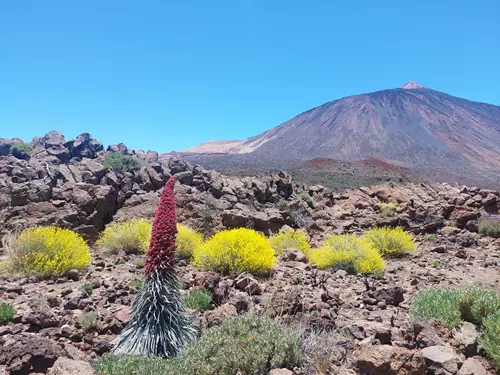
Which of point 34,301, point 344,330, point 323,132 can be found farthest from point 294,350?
point 323,132

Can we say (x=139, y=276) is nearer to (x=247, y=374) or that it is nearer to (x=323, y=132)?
(x=247, y=374)

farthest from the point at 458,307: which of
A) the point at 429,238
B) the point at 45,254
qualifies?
the point at 429,238

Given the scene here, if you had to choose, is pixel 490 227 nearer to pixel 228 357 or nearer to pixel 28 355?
pixel 228 357

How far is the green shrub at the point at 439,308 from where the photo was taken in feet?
12.7

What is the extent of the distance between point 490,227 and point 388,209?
13.3 ft

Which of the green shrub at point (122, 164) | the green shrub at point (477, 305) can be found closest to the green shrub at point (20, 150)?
the green shrub at point (122, 164)

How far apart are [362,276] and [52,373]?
530 cm

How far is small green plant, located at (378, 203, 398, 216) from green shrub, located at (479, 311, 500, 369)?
436 inches

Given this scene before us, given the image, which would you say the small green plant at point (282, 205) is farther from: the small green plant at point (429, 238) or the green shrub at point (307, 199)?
the small green plant at point (429, 238)

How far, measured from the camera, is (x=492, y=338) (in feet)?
10.8

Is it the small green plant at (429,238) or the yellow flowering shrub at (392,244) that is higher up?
the yellow flowering shrub at (392,244)

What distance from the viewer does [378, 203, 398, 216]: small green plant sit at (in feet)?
47.3

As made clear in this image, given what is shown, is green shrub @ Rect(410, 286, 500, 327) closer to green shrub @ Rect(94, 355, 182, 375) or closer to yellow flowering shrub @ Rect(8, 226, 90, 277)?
green shrub @ Rect(94, 355, 182, 375)

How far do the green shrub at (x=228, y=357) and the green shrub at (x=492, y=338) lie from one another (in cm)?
158
